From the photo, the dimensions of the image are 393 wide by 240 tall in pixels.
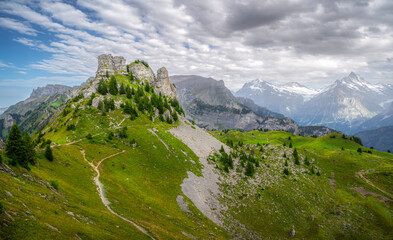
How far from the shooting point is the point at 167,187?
5469 cm

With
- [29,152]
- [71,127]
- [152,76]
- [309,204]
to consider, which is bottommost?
[309,204]

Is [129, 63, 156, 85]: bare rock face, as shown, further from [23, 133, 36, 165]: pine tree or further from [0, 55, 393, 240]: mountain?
[23, 133, 36, 165]: pine tree

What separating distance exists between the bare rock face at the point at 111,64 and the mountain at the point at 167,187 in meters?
40.0

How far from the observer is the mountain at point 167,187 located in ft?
84.2

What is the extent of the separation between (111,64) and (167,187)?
14456cm

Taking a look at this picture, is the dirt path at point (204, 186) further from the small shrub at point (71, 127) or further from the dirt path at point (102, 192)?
the small shrub at point (71, 127)

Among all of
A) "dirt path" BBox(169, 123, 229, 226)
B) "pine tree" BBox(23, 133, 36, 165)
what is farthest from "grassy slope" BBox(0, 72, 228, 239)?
"dirt path" BBox(169, 123, 229, 226)

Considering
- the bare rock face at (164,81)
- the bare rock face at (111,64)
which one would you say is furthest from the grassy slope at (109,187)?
the bare rock face at (164,81)

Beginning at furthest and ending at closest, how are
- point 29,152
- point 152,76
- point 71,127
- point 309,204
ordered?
point 152,76, point 71,127, point 309,204, point 29,152

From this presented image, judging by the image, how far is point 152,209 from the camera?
40.4m

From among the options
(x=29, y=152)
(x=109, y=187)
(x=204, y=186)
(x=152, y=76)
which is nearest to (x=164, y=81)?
(x=152, y=76)

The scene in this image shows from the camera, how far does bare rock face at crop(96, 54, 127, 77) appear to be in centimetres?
15538

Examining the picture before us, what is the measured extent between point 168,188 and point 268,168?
183 feet

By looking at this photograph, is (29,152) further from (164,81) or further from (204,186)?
(164,81)
